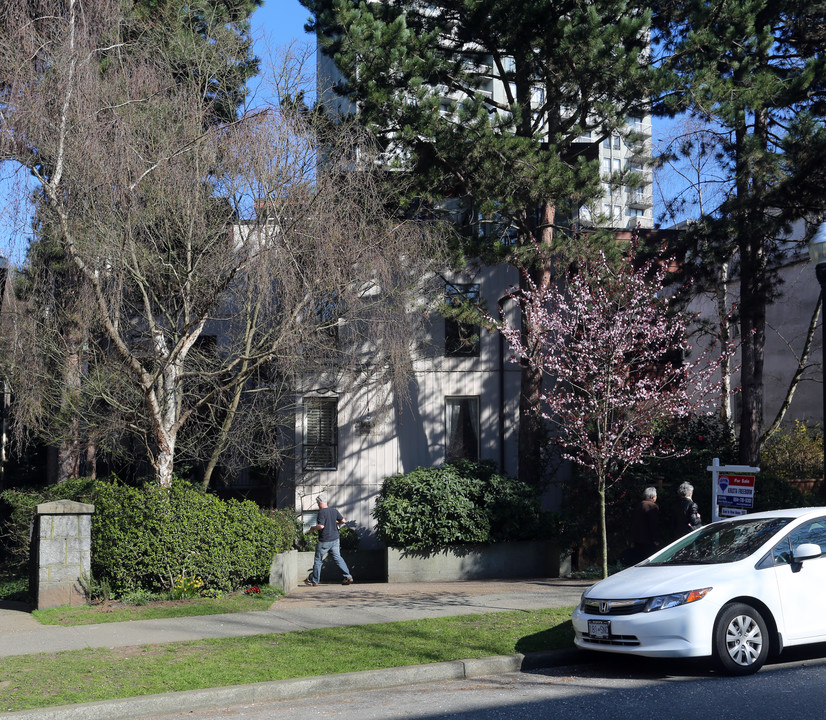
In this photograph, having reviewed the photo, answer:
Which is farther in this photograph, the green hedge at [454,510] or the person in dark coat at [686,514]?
the green hedge at [454,510]

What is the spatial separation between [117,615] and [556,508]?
11.2 meters

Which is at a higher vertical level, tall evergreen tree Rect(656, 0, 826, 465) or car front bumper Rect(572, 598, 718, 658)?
tall evergreen tree Rect(656, 0, 826, 465)

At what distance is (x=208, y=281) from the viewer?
13.0 metres

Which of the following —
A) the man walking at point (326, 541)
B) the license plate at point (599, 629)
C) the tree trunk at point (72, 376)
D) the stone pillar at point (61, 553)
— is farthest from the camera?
the man walking at point (326, 541)

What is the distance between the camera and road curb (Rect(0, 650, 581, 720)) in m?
7.23

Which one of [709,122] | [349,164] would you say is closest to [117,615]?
[349,164]

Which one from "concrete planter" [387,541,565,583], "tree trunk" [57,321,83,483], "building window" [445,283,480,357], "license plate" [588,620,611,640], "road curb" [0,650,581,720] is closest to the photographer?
"road curb" [0,650,581,720]

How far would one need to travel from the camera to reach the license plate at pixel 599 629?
333 inches

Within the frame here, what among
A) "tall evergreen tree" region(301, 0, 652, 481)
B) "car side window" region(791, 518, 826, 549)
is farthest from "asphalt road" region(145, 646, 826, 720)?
"tall evergreen tree" region(301, 0, 652, 481)

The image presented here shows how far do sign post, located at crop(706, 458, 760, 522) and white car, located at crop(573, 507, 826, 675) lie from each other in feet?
11.6

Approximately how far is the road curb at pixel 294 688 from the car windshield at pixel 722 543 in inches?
60.8

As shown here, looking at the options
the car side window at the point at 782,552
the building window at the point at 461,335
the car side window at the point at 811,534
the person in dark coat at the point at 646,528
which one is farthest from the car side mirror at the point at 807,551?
the building window at the point at 461,335

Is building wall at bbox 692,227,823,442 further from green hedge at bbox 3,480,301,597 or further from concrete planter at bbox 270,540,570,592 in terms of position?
green hedge at bbox 3,480,301,597

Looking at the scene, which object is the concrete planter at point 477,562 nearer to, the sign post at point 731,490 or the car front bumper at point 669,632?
the sign post at point 731,490
